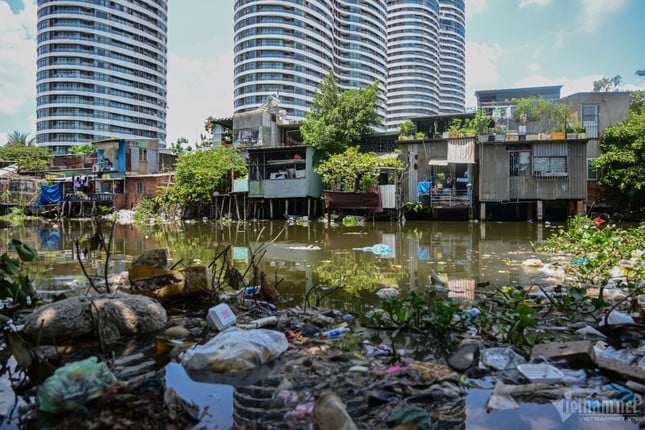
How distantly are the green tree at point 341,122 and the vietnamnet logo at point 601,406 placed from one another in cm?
2163

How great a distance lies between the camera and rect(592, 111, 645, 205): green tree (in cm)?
1975

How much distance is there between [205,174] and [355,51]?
163 feet


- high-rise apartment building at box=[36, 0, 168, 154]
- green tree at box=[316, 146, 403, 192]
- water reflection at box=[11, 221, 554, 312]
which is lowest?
water reflection at box=[11, 221, 554, 312]

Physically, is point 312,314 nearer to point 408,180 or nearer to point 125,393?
point 125,393

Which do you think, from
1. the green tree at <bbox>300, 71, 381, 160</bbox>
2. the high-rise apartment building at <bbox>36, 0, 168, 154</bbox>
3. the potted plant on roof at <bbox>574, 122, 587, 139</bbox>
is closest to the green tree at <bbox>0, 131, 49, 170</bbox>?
the high-rise apartment building at <bbox>36, 0, 168, 154</bbox>

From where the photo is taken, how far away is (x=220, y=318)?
3520mm

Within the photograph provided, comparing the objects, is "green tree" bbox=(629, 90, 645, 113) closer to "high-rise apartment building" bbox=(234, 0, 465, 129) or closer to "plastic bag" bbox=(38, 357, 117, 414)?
"plastic bag" bbox=(38, 357, 117, 414)

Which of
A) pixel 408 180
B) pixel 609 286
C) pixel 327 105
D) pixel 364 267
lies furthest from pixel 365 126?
pixel 609 286

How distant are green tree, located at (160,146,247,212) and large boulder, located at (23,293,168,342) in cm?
2199

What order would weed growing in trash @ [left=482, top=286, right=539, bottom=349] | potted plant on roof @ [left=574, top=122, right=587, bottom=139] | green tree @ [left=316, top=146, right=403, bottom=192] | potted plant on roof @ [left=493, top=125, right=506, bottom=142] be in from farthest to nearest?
green tree @ [left=316, top=146, right=403, bottom=192] < potted plant on roof @ [left=493, top=125, right=506, bottom=142] < potted plant on roof @ [left=574, top=122, right=587, bottom=139] < weed growing in trash @ [left=482, top=286, right=539, bottom=349]

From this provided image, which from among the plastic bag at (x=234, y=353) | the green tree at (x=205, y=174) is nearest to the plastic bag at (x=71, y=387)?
the plastic bag at (x=234, y=353)

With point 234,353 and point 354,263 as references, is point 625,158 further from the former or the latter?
point 234,353

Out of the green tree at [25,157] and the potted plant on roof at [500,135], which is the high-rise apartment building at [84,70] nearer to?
the green tree at [25,157]

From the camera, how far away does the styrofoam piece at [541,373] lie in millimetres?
2484
